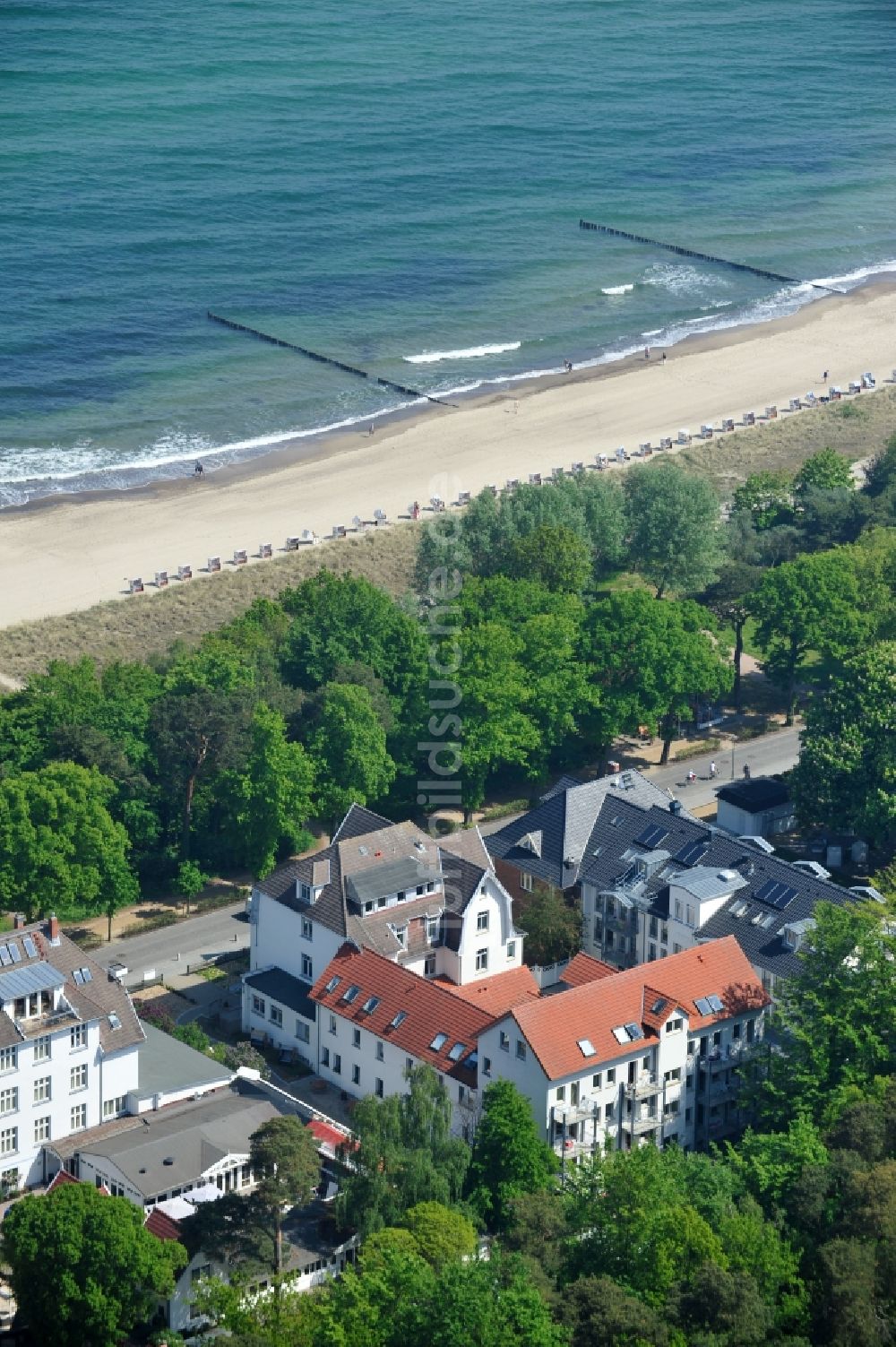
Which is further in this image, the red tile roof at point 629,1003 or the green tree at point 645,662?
the green tree at point 645,662

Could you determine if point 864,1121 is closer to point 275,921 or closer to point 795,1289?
point 795,1289

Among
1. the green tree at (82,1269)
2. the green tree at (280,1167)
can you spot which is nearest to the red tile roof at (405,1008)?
the green tree at (280,1167)

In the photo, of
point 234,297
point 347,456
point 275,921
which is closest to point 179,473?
point 347,456

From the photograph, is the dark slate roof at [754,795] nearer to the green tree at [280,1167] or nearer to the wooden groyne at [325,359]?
the green tree at [280,1167]

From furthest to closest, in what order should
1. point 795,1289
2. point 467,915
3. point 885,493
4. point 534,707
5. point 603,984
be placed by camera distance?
point 885,493 < point 534,707 < point 467,915 < point 603,984 < point 795,1289

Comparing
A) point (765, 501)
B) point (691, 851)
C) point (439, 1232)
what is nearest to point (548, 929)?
point (691, 851)

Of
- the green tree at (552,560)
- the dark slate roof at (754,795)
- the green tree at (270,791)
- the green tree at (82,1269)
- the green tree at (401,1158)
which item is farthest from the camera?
the green tree at (552,560)
